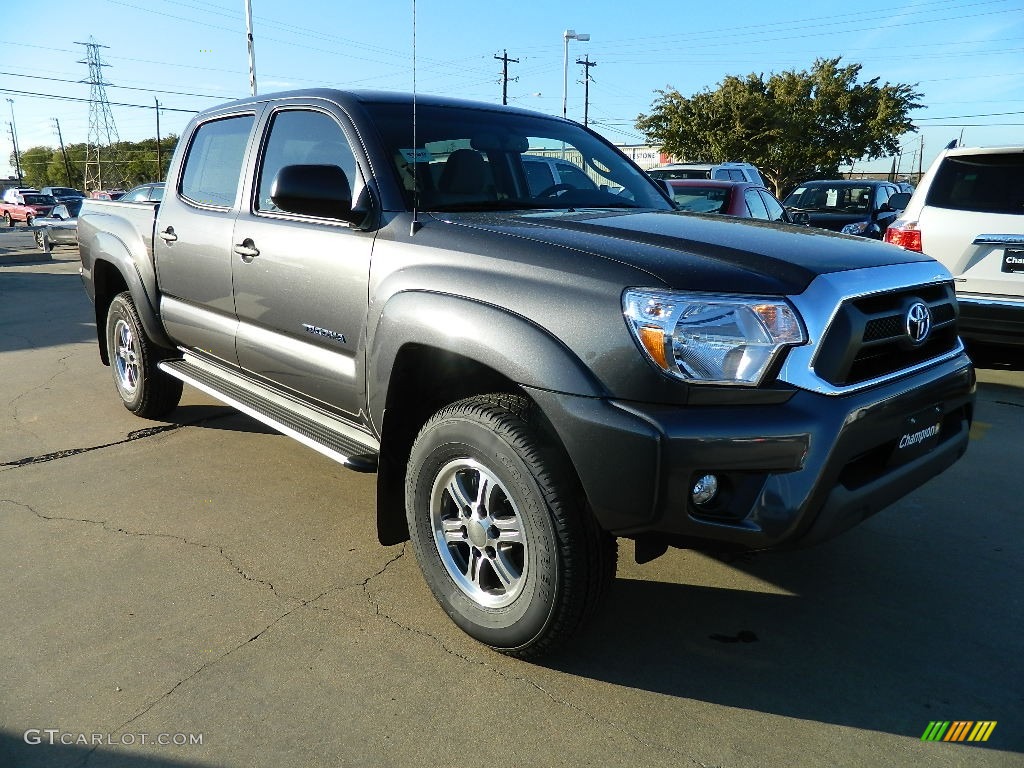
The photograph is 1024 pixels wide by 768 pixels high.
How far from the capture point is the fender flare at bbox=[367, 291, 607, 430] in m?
2.26

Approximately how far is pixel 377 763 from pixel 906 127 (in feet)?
129

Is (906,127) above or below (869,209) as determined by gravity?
above

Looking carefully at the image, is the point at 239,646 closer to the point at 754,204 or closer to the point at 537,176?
the point at 537,176

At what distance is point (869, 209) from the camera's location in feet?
43.1

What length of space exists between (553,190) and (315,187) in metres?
1.08

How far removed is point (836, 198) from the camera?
13641 millimetres

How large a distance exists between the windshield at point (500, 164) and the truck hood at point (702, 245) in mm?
238

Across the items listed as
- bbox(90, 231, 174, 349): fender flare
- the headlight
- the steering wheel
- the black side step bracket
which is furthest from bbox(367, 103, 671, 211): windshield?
bbox(90, 231, 174, 349): fender flare

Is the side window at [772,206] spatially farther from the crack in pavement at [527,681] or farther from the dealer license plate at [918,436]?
the crack in pavement at [527,681]

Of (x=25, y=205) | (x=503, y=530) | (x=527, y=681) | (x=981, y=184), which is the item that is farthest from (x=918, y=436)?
(x=25, y=205)

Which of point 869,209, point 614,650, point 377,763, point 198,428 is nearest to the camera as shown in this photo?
point 377,763

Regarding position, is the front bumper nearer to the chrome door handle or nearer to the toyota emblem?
the toyota emblem

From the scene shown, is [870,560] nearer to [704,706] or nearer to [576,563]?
[704,706]

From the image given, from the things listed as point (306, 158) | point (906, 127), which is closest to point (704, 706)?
point (306, 158)
